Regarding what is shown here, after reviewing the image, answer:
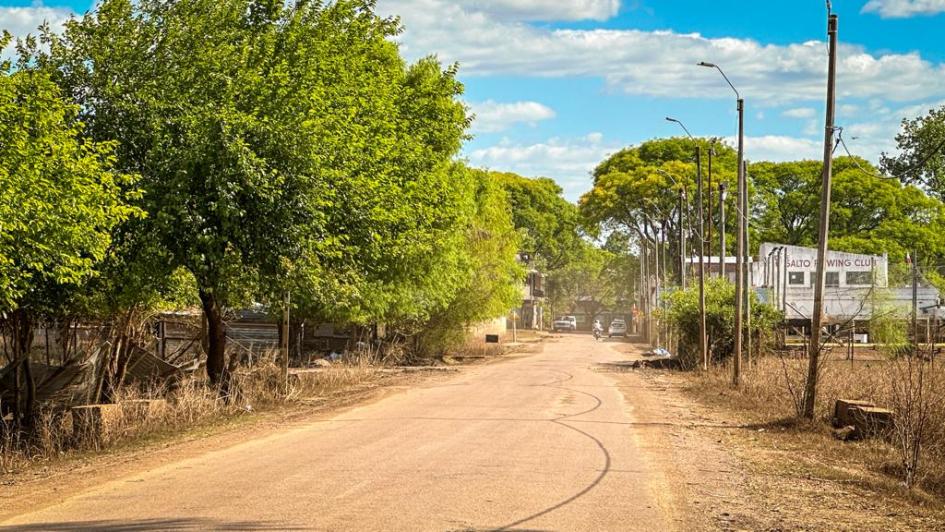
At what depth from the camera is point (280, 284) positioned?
22.1 meters

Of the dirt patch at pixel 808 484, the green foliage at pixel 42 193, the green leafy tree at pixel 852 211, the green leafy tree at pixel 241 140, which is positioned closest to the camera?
the dirt patch at pixel 808 484

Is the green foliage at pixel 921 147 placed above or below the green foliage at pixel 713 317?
above

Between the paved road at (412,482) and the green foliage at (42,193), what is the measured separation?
11.7ft

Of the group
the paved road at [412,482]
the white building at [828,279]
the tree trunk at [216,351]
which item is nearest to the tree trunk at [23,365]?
the tree trunk at [216,351]

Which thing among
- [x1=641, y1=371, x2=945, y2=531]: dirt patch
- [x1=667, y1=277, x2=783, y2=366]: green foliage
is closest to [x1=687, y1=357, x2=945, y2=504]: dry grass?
[x1=641, y1=371, x2=945, y2=531]: dirt patch

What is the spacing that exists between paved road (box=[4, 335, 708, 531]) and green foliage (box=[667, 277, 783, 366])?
17.2 meters

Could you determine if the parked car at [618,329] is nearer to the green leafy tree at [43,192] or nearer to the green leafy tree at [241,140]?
the green leafy tree at [241,140]

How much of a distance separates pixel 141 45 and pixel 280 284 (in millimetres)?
5397

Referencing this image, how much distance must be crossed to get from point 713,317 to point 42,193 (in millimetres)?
28266

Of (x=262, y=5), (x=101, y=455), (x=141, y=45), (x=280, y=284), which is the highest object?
(x=262, y=5)

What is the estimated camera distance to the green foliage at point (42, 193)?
1468 cm

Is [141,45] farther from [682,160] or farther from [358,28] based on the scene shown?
[682,160]

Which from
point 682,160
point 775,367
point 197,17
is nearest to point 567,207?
point 682,160

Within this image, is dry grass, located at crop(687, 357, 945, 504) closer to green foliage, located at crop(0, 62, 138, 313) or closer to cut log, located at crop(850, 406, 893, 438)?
cut log, located at crop(850, 406, 893, 438)
